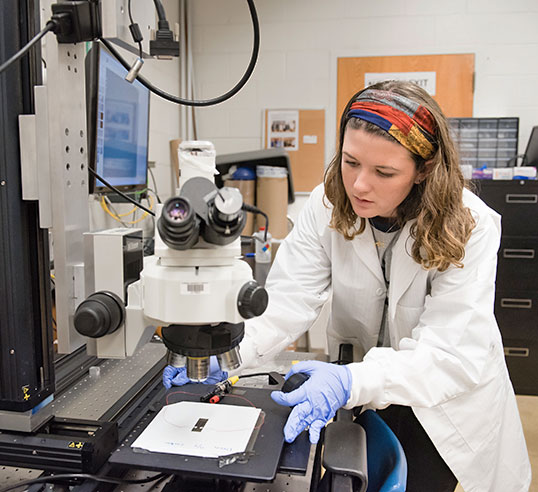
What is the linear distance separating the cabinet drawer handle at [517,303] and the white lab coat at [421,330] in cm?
156

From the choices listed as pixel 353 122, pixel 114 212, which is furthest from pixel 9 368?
pixel 114 212

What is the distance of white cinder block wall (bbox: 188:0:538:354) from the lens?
9.53 feet

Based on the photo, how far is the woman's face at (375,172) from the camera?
0.99 metres

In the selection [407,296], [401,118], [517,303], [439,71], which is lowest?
[517,303]

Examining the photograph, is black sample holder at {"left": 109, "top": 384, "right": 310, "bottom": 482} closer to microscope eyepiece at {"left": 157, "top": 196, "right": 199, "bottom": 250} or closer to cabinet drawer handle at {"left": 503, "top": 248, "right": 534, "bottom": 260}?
microscope eyepiece at {"left": 157, "top": 196, "right": 199, "bottom": 250}

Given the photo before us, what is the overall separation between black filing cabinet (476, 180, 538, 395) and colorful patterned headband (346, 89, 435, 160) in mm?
1747

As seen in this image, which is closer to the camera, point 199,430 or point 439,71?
point 199,430

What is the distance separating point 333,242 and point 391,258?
0.52 feet

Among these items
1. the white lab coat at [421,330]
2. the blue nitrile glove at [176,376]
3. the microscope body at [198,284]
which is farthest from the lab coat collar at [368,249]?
the microscope body at [198,284]

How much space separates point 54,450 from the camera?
2.21 feet

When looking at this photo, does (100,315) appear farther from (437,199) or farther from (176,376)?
(437,199)

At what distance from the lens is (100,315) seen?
0.63 metres

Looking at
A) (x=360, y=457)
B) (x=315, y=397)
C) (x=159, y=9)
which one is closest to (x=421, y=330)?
(x=315, y=397)

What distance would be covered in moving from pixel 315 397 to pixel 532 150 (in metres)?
2.60
